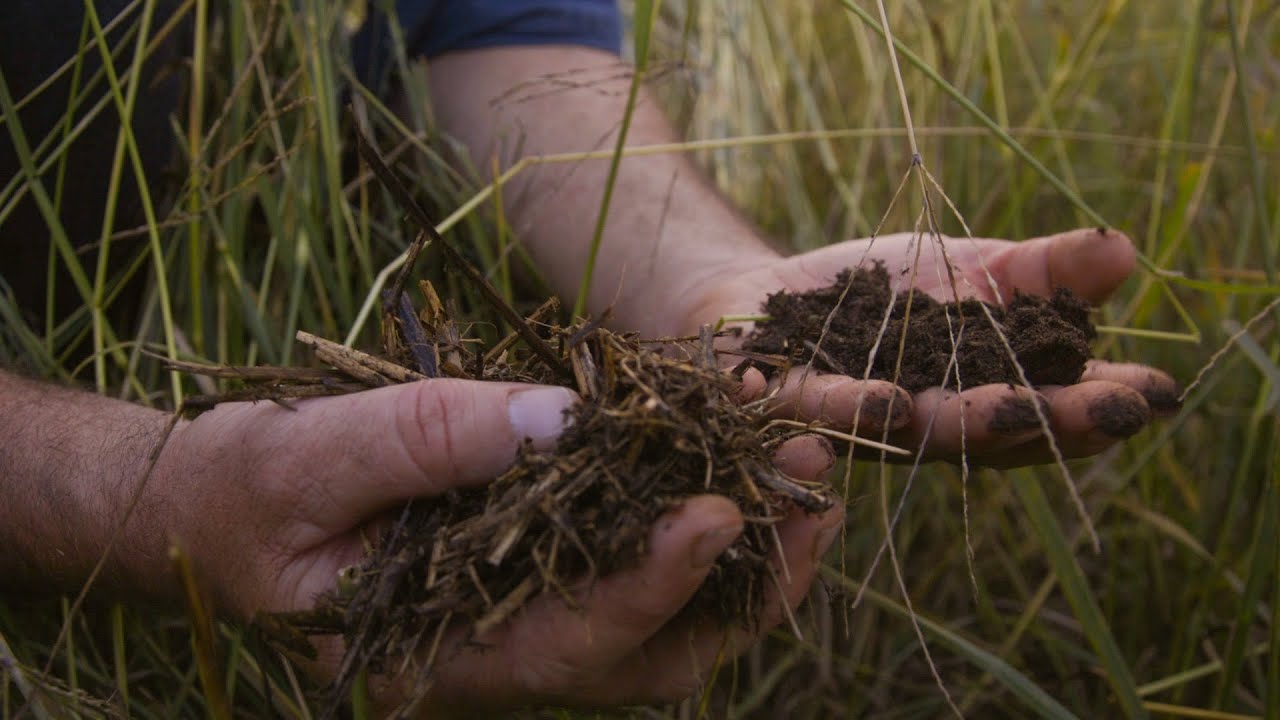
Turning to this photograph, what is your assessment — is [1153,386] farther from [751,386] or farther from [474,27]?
[474,27]

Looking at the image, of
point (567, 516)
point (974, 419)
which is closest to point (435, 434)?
point (567, 516)

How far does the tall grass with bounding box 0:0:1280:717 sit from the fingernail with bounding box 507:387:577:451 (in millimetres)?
313

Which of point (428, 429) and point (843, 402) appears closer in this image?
point (428, 429)

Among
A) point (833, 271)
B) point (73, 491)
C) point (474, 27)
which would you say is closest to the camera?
point (73, 491)

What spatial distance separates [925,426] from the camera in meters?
0.89

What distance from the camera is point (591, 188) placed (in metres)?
1.48

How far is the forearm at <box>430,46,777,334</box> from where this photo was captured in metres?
1.36

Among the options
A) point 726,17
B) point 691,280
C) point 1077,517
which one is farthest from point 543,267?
point 1077,517

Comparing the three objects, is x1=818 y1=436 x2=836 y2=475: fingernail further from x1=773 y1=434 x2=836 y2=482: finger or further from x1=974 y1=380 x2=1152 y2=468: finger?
x1=974 y1=380 x2=1152 y2=468: finger

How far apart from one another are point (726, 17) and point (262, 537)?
136cm

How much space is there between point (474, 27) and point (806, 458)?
1157mm

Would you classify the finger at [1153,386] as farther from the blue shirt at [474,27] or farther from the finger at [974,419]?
the blue shirt at [474,27]

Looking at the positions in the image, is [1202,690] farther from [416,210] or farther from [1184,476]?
[416,210]

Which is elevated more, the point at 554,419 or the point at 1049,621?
the point at 554,419
